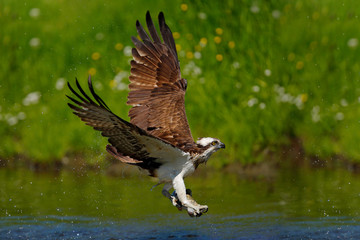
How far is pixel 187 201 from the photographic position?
26.2ft

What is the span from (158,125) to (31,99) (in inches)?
137

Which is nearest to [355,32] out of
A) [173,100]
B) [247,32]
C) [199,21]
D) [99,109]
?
[247,32]

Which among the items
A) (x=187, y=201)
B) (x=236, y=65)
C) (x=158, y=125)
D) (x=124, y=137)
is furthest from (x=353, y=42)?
(x=124, y=137)

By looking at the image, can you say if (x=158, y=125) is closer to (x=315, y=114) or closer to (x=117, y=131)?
(x=117, y=131)

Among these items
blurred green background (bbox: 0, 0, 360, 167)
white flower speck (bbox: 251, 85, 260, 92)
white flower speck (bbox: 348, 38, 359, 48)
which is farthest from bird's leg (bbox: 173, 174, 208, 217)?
white flower speck (bbox: 348, 38, 359, 48)

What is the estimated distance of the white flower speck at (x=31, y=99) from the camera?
11.5 m

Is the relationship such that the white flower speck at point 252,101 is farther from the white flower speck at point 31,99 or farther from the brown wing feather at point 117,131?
the brown wing feather at point 117,131

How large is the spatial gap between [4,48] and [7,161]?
76.5 inches

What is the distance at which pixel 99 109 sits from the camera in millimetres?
6824

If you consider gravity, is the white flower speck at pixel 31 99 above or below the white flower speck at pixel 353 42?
below

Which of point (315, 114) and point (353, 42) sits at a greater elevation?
point (353, 42)

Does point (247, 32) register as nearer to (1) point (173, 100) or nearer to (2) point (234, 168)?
(2) point (234, 168)

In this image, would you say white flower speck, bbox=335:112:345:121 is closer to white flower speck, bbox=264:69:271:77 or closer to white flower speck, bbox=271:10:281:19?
white flower speck, bbox=264:69:271:77

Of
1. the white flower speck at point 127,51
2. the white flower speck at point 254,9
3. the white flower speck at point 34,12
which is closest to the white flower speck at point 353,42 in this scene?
the white flower speck at point 254,9
